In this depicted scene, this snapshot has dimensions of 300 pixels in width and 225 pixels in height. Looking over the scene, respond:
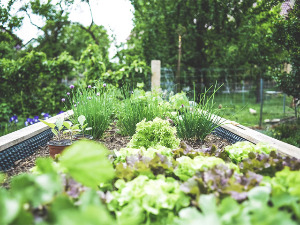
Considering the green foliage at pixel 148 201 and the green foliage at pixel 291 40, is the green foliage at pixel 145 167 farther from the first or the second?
the green foliage at pixel 291 40

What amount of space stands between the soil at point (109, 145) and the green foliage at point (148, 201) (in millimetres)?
1019

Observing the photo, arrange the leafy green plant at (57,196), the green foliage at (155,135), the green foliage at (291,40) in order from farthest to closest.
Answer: the green foliage at (291,40), the green foliage at (155,135), the leafy green plant at (57,196)

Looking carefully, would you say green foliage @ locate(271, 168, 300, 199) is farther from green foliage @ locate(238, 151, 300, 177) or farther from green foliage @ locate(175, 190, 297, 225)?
green foliage @ locate(238, 151, 300, 177)

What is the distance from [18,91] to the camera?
6.28 m

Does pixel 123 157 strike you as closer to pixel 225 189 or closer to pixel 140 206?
pixel 140 206

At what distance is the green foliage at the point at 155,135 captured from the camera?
2396 mm

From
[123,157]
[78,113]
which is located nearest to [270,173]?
[123,157]

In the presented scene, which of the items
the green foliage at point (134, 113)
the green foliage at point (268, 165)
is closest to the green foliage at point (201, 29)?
the green foliage at point (134, 113)

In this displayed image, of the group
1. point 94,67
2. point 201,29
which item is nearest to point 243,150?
point 94,67

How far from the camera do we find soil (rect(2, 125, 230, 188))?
2.14 m

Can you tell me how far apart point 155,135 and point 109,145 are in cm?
58

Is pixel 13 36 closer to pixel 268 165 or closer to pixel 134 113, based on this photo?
pixel 134 113

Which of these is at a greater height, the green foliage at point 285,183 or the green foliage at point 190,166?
the green foliage at point 285,183

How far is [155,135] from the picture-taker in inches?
95.9
